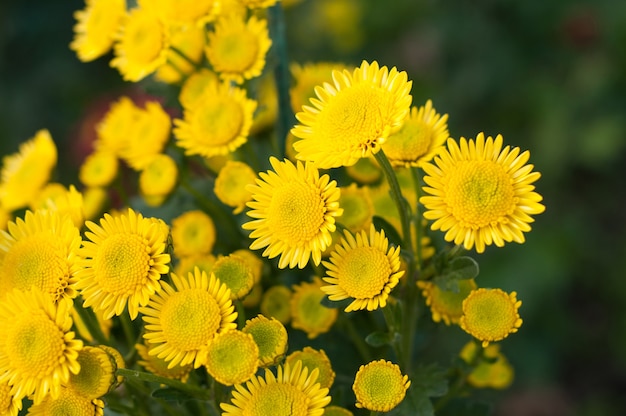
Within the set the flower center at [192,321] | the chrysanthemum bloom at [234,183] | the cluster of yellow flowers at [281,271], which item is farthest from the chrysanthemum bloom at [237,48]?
the flower center at [192,321]

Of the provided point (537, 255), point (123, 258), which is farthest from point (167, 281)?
point (537, 255)

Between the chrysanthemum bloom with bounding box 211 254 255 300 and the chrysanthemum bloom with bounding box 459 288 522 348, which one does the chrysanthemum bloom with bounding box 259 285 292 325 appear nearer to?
the chrysanthemum bloom with bounding box 211 254 255 300

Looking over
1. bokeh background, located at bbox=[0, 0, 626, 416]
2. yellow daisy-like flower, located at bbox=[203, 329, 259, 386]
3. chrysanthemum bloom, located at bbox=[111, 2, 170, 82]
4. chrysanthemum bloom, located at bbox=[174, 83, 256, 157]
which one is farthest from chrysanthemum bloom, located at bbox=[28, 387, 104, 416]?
bokeh background, located at bbox=[0, 0, 626, 416]

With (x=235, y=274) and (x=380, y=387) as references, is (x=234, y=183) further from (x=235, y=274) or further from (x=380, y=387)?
(x=380, y=387)

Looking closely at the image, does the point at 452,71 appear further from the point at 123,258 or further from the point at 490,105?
the point at 123,258

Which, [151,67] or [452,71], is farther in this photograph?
[452,71]

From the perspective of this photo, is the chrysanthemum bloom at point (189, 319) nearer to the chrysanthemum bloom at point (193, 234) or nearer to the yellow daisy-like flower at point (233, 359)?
the yellow daisy-like flower at point (233, 359)
